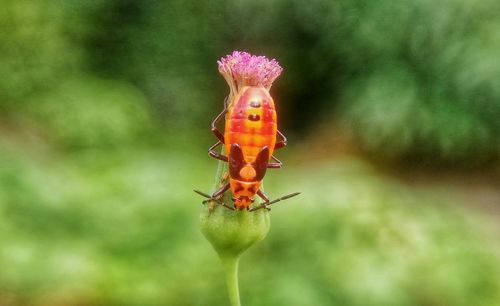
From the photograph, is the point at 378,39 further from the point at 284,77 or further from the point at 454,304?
the point at 454,304

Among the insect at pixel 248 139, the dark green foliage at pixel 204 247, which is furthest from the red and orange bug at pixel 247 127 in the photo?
the dark green foliage at pixel 204 247

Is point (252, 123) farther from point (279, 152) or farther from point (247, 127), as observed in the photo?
point (279, 152)

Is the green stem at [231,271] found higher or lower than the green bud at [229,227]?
lower

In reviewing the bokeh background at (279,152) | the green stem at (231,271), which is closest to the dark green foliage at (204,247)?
the bokeh background at (279,152)

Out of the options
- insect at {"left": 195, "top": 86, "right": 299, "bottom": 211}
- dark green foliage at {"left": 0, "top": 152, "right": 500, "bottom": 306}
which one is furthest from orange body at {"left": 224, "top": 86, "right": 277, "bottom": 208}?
dark green foliage at {"left": 0, "top": 152, "right": 500, "bottom": 306}

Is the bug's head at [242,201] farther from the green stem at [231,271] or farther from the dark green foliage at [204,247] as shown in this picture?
the dark green foliage at [204,247]

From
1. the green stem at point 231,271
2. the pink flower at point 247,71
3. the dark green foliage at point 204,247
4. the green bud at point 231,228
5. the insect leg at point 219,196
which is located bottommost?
the green stem at point 231,271

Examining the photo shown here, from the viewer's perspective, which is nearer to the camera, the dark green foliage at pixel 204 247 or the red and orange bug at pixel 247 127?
the red and orange bug at pixel 247 127

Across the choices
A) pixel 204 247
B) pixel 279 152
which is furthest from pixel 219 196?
pixel 279 152

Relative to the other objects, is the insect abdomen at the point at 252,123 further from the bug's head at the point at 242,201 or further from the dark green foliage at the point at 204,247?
the dark green foliage at the point at 204,247
